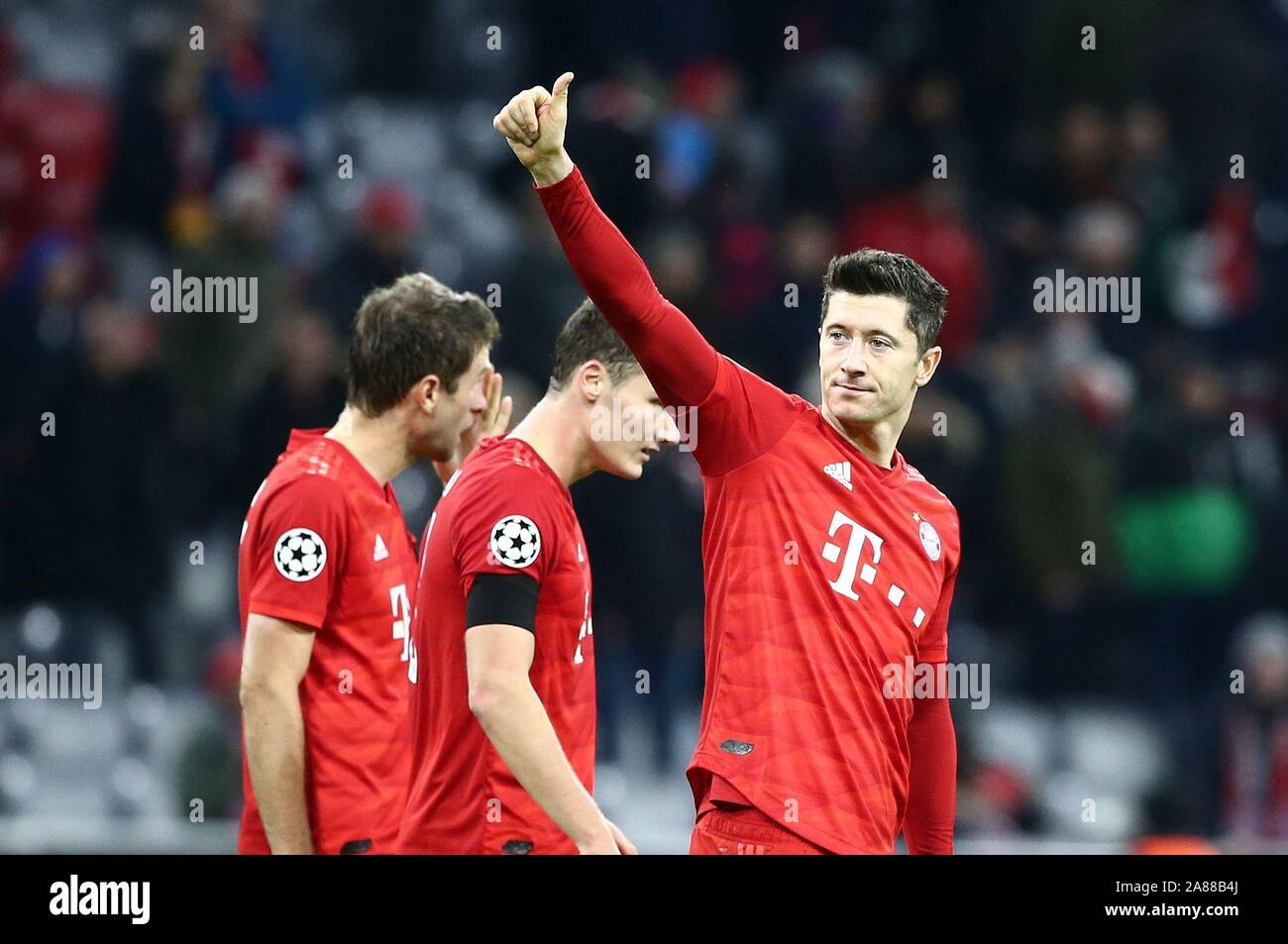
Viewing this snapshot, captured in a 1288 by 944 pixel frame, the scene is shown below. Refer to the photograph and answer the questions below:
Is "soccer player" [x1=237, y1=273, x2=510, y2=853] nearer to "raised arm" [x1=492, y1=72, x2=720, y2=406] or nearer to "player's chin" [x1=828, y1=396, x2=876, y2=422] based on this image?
"raised arm" [x1=492, y1=72, x2=720, y2=406]

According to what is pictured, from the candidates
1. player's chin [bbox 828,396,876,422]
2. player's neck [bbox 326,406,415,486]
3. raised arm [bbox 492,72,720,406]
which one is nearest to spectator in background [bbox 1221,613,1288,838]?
player's chin [bbox 828,396,876,422]

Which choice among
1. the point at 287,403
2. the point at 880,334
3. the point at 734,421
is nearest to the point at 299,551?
the point at 734,421

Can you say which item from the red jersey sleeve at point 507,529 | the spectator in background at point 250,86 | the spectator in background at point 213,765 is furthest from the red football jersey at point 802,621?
the spectator in background at point 250,86

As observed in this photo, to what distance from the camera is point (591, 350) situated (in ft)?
13.2

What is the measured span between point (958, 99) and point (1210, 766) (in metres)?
3.84

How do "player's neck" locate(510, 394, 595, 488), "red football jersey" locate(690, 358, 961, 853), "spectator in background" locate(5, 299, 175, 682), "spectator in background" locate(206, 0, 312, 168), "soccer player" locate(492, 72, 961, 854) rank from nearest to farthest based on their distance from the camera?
"soccer player" locate(492, 72, 961, 854)
"red football jersey" locate(690, 358, 961, 853)
"player's neck" locate(510, 394, 595, 488)
"spectator in background" locate(5, 299, 175, 682)
"spectator in background" locate(206, 0, 312, 168)

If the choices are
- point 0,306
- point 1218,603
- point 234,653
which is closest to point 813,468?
point 234,653

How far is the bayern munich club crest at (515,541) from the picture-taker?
370 cm

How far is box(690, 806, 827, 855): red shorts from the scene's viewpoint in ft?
11.5

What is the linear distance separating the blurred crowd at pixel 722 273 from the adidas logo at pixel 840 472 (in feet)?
12.3

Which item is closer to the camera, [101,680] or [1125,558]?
[101,680]

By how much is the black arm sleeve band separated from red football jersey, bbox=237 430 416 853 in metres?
0.52

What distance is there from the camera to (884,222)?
879cm
